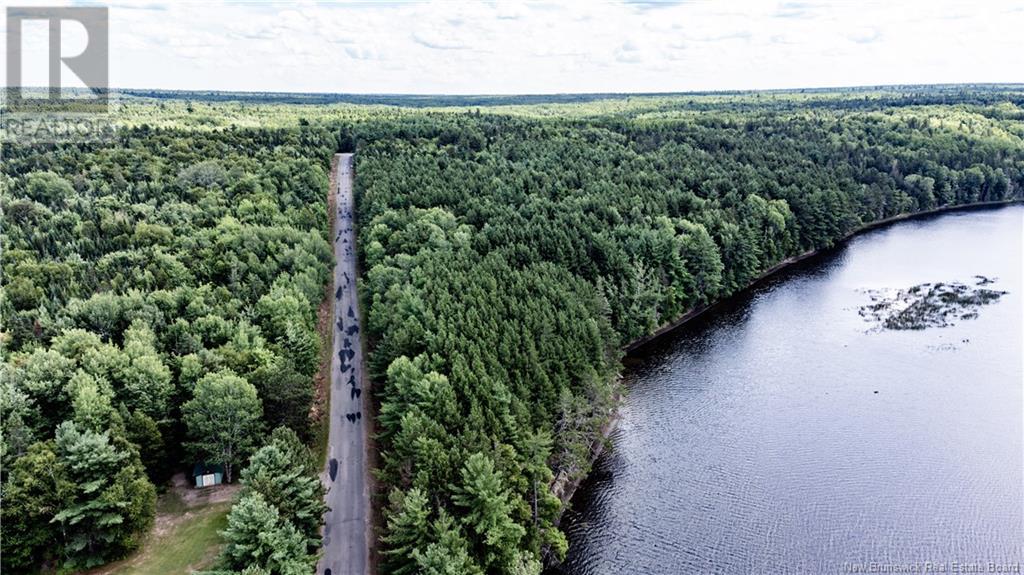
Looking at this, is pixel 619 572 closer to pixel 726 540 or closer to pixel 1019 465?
pixel 726 540

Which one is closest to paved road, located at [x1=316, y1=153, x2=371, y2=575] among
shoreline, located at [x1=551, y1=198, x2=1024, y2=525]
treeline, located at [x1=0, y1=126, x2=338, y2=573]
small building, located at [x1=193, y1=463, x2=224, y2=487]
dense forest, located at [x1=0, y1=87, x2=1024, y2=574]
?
dense forest, located at [x1=0, y1=87, x2=1024, y2=574]

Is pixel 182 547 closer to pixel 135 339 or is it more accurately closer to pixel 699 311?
pixel 135 339

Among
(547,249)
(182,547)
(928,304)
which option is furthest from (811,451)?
(182,547)

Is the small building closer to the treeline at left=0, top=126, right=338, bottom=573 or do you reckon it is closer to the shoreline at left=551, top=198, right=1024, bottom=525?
the treeline at left=0, top=126, right=338, bottom=573

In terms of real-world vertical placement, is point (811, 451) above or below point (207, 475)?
below

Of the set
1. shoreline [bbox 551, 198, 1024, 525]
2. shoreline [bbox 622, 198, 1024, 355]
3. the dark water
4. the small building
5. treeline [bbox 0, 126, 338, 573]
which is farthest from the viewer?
shoreline [bbox 622, 198, 1024, 355]

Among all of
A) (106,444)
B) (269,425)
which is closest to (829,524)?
(269,425)
